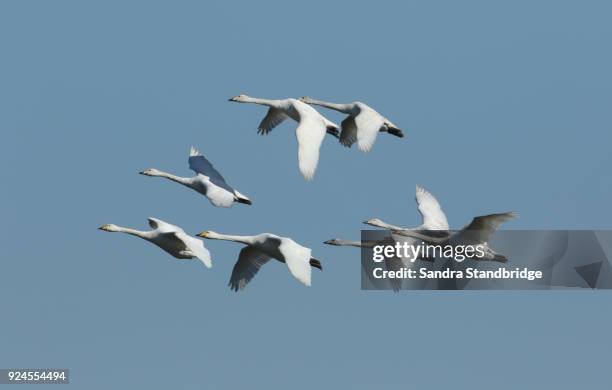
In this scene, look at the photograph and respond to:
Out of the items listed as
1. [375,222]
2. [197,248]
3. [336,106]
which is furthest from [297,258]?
[336,106]

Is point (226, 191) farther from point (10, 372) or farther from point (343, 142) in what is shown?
point (10, 372)

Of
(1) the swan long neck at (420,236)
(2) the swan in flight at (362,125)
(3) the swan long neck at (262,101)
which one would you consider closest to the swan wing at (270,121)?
(3) the swan long neck at (262,101)

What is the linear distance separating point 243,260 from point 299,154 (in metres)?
5.25

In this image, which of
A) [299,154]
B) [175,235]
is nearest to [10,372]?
[175,235]

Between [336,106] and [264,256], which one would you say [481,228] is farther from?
[336,106]

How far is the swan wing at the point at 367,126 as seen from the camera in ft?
167

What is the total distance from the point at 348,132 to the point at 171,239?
20.7ft

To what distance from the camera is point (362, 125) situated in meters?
52.1

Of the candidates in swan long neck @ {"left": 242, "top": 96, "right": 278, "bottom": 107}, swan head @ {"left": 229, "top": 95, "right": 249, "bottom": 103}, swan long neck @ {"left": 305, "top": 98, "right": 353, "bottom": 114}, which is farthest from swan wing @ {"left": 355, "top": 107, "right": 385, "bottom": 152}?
swan head @ {"left": 229, "top": 95, "right": 249, "bottom": 103}

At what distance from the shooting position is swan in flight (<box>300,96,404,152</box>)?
51.4 meters

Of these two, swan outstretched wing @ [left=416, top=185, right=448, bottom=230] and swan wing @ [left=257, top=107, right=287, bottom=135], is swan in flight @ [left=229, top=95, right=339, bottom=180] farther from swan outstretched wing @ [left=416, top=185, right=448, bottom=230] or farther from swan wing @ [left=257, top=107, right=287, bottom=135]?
swan outstretched wing @ [left=416, top=185, right=448, bottom=230]

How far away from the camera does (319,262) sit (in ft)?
164

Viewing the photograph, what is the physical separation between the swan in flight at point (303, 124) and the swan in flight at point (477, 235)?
12.4 feet

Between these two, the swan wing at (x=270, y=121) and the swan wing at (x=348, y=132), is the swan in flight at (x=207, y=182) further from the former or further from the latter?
the swan wing at (x=348, y=132)
